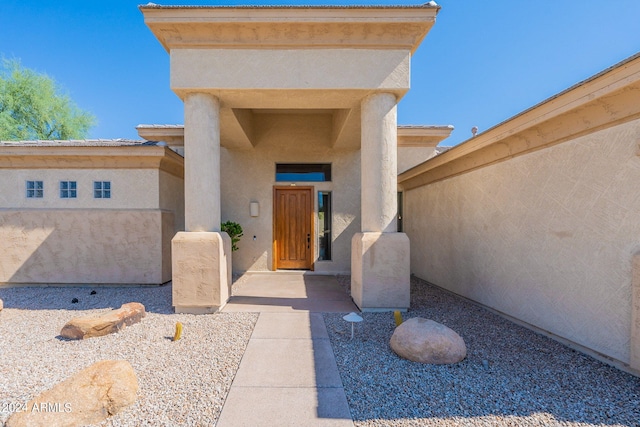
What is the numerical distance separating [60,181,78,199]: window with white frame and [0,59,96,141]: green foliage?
14627 mm

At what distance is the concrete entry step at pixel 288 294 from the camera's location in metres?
5.77

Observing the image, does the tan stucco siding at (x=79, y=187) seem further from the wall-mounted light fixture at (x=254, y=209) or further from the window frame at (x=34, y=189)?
the wall-mounted light fixture at (x=254, y=209)

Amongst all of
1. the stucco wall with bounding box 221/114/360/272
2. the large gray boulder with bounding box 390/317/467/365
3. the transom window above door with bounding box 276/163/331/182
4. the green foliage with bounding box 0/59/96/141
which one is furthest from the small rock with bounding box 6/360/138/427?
the green foliage with bounding box 0/59/96/141

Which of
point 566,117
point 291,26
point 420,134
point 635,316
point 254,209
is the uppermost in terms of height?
point 291,26

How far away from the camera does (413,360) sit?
3660 millimetres

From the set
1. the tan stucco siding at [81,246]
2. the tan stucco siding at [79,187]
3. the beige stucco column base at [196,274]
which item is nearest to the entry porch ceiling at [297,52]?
the beige stucco column base at [196,274]

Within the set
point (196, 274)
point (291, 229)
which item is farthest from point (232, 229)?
point (196, 274)

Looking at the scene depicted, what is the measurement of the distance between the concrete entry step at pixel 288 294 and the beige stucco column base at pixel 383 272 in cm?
51

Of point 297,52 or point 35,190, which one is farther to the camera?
point 35,190

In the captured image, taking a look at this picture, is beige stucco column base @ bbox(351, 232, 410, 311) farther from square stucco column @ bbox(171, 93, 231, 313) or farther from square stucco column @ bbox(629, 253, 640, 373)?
square stucco column @ bbox(629, 253, 640, 373)

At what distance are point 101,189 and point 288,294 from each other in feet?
19.0

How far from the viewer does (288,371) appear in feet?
11.3

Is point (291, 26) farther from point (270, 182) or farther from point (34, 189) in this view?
point (34, 189)

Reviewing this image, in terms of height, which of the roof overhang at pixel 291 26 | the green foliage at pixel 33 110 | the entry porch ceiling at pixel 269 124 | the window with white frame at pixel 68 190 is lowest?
the window with white frame at pixel 68 190
